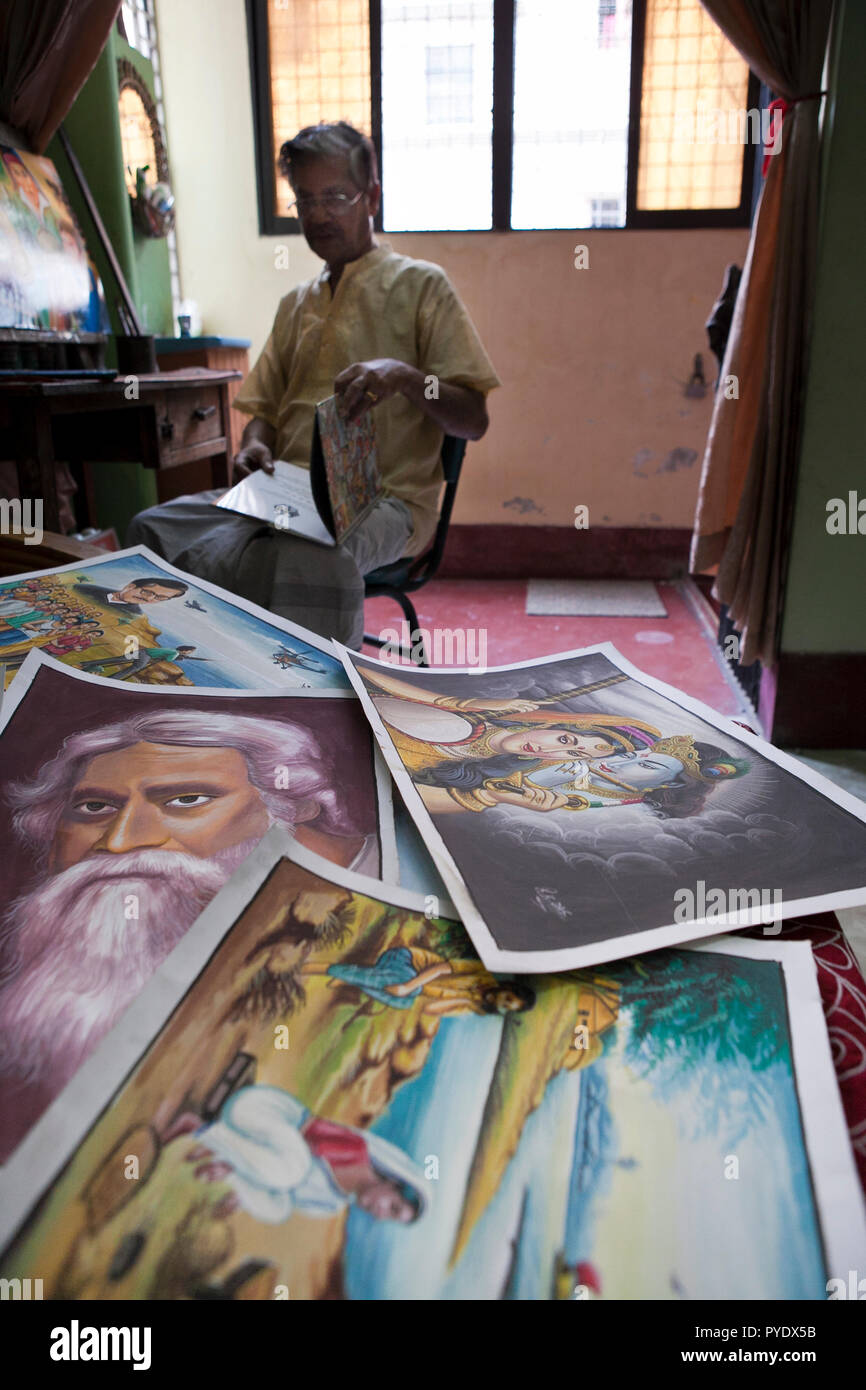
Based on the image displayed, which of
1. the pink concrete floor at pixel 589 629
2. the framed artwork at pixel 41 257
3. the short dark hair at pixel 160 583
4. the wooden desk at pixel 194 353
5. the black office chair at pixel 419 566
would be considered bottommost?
the pink concrete floor at pixel 589 629

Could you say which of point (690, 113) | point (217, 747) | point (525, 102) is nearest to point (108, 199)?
point (525, 102)

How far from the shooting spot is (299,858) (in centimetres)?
45

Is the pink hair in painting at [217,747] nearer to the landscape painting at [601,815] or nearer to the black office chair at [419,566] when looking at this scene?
the landscape painting at [601,815]

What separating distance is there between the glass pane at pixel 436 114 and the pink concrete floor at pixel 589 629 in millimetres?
1458

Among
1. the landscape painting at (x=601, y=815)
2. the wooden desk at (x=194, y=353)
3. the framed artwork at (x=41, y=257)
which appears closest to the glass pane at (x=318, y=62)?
the wooden desk at (x=194, y=353)

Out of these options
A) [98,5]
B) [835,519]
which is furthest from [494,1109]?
[98,5]

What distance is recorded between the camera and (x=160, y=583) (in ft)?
2.74

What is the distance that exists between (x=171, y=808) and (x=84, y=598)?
0.35 metres

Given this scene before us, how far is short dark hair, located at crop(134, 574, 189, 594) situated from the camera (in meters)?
0.82

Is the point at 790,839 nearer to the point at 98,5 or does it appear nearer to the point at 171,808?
the point at 171,808

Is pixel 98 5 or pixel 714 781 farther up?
pixel 98 5

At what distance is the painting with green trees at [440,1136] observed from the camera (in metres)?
0.28

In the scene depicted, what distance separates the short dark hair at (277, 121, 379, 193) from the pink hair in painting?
149 centimetres

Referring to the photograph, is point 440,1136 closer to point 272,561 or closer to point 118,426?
point 272,561
